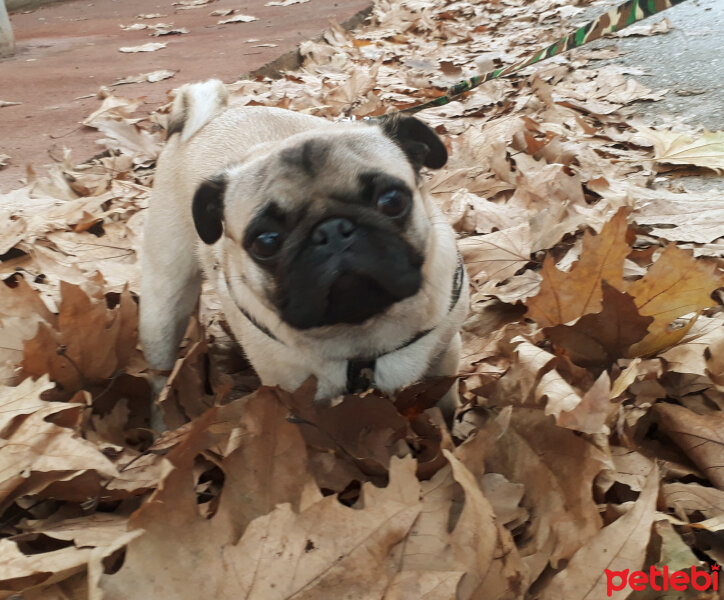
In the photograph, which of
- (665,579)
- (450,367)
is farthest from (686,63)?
(665,579)

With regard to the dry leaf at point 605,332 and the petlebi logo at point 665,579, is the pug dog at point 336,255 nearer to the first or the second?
the dry leaf at point 605,332

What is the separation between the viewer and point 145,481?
168 centimetres

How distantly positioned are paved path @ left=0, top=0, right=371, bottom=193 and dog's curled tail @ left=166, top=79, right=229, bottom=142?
165 cm

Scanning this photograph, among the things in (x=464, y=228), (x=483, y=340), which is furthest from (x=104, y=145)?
(x=483, y=340)

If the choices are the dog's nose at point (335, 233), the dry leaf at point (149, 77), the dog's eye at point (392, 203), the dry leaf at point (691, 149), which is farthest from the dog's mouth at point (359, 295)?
the dry leaf at point (149, 77)

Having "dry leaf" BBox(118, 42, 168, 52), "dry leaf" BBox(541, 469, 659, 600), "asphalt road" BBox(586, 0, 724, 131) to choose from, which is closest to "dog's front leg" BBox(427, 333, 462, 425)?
"dry leaf" BBox(541, 469, 659, 600)

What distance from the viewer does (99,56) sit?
7074 millimetres

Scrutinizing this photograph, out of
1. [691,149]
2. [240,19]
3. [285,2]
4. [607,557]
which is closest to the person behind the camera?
[607,557]

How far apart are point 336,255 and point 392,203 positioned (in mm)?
235

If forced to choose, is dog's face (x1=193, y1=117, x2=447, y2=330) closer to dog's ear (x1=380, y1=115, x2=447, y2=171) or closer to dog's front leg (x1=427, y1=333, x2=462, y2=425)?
dog's ear (x1=380, y1=115, x2=447, y2=171)

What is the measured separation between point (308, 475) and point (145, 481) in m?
0.49

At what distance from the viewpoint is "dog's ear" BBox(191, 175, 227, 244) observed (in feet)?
6.45

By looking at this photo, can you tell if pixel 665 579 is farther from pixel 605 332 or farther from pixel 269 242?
pixel 269 242

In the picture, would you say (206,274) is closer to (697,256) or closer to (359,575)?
(359,575)
